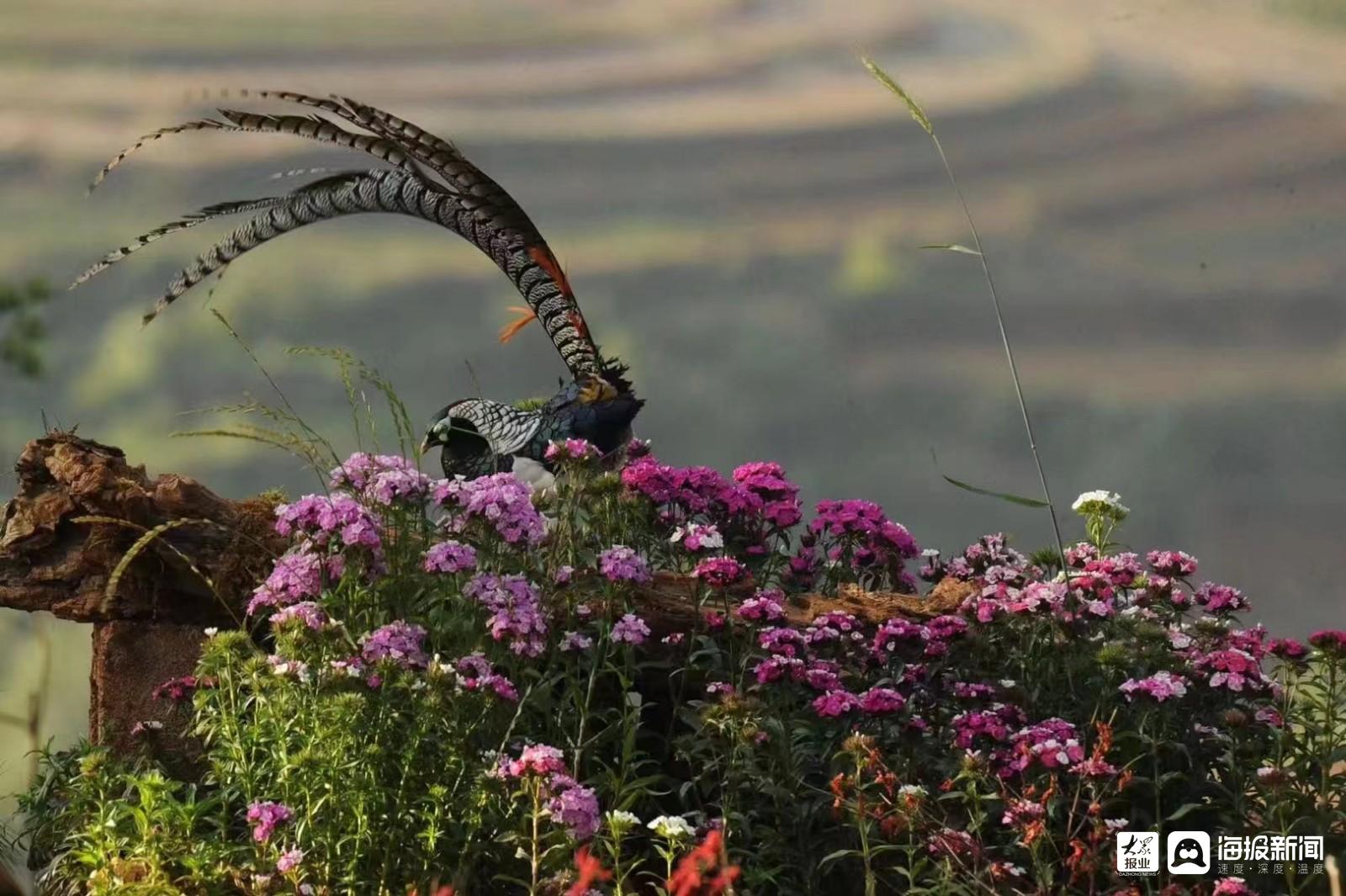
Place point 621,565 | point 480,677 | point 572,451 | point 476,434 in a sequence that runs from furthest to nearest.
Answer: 1. point 476,434
2. point 572,451
3. point 621,565
4. point 480,677

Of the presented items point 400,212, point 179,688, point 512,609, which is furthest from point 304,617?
point 400,212

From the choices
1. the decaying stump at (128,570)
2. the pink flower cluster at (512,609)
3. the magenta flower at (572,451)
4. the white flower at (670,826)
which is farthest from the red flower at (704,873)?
the decaying stump at (128,570)

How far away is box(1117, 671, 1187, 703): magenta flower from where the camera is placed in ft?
13.5

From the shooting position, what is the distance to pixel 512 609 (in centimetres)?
411

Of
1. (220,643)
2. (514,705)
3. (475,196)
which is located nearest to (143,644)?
(220,643)

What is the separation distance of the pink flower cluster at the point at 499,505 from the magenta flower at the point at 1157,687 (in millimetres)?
1699

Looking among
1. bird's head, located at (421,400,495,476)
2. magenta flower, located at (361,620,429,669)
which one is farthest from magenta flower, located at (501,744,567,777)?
bird's head, located at (421,400,495,476)

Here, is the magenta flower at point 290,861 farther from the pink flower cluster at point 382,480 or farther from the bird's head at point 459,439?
the bird's head at point 459,439

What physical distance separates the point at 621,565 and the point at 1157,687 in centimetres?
152

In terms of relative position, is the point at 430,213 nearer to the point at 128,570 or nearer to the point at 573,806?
the point at 128,570

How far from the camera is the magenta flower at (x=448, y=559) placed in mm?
4105

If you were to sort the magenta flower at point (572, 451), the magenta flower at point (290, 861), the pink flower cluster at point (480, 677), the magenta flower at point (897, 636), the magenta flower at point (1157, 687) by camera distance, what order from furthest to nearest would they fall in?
the magenta flower at point (572, 451) < the magenta flower at point (897, 636) < the magenta flower at point (1157, 687) < the pink flower cluster at point (480, 677) < the magenta flower at point (290, 861)

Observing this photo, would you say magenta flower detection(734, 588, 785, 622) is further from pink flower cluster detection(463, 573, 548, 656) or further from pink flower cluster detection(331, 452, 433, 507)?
pink flower cluster detection(331, 452, 433, 507)

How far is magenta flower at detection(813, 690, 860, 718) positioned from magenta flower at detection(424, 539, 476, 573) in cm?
102
